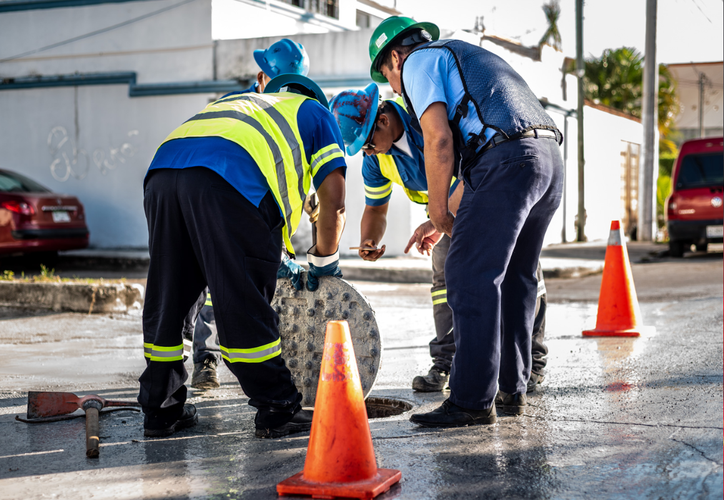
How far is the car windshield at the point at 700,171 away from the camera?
Answer: 46.2 ft

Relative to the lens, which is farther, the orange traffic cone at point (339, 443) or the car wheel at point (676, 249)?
the car wheel at point (676, 249)

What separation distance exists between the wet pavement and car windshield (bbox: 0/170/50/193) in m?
6.40

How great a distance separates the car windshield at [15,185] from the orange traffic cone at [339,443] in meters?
9.91

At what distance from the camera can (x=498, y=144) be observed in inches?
129

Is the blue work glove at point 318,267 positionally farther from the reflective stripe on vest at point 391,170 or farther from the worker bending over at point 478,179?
the reflective stripe on vest at point 391,170

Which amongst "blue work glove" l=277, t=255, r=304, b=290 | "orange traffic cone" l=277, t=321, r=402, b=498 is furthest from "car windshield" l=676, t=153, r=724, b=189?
"orange traffic cone" l=277, t=321, r=402, b=498

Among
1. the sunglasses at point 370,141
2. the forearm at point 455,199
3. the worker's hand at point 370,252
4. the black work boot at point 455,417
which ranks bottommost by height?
the black work boot at point 455,417

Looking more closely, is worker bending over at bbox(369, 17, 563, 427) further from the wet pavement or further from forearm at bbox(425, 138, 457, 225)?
the wet pavement

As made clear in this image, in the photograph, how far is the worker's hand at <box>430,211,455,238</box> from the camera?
348cm

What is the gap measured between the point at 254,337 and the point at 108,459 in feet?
2.34

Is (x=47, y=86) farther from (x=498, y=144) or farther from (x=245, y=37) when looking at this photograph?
(x=498, y=144)

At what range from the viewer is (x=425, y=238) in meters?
4.09

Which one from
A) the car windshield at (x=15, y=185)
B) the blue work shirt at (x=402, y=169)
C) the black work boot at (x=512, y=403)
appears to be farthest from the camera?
the car windshield at (x=15, y=185)

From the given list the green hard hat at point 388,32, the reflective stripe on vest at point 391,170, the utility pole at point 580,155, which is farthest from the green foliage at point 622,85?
the green hard hat at point 388,32
